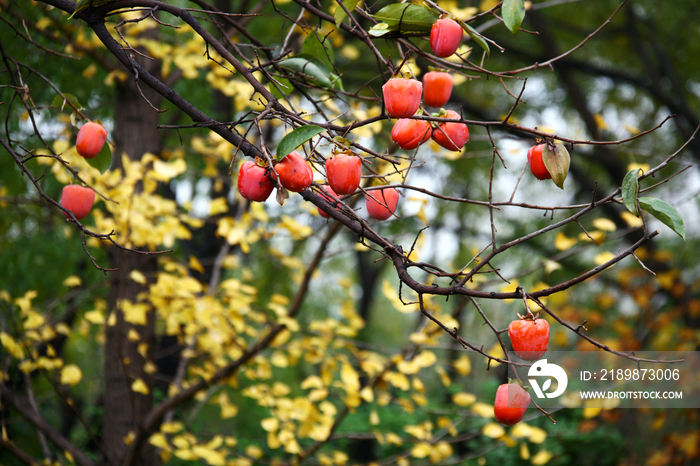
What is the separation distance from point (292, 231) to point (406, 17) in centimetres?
128

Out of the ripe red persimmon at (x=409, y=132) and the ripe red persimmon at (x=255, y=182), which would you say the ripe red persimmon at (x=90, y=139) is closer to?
the ripe red persimmon at (x=255, y=182)

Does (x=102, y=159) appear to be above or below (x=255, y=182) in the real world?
above

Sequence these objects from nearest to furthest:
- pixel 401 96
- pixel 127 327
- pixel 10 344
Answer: pixel 401 96, pixel 10 344, pixel 127 327

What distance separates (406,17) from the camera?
3.10 ft

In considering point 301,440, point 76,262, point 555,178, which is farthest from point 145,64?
point 301,440

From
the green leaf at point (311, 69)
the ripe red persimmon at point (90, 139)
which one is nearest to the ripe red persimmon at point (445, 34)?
the green leaf at point (311, 69)

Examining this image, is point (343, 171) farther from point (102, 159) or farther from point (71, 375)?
point (71, 375)

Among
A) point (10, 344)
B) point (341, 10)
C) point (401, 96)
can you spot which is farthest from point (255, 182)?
point (10, 344)

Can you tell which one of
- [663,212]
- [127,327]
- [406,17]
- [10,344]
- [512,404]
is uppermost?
[406,17]

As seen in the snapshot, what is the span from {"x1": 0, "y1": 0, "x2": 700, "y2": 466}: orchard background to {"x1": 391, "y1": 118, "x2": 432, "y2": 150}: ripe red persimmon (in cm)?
4

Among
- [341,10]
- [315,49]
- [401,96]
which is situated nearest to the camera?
[401,96]

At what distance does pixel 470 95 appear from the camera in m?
5.84

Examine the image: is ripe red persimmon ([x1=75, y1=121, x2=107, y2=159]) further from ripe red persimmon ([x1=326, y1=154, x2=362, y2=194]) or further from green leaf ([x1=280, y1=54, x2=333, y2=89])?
ripe red persimmon ([x1=326, y1=154, x2=362, y2=194])

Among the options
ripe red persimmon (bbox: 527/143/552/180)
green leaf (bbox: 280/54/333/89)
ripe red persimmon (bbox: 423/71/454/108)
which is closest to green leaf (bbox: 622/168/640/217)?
ripe red persimmon (bbox: 527/143/552/180)
